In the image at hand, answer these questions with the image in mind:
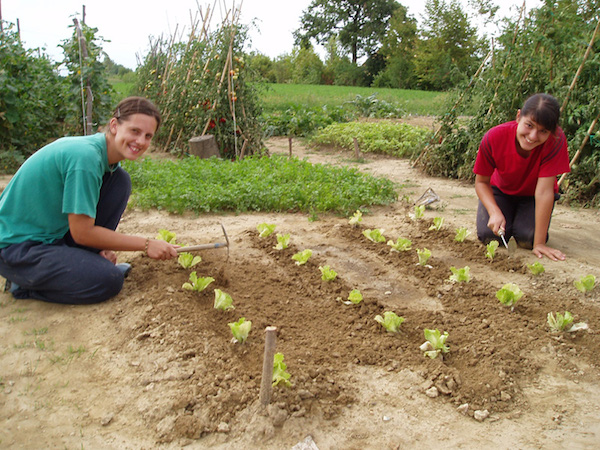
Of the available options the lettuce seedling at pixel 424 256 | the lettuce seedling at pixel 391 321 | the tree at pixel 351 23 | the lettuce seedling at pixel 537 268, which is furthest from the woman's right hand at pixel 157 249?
the tree at pixel 351 23

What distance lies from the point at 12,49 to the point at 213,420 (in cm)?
736

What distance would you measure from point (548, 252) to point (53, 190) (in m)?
3.64

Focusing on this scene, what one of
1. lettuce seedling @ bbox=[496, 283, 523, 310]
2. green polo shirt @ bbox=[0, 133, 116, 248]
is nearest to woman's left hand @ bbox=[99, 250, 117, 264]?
green polo shirt @ bbox=[0, 133, 116, 248]

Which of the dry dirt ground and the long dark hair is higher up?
the long dark hair

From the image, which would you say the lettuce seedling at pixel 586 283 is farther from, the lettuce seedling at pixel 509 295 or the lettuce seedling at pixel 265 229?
the lettuce seedling at pixel 265 229

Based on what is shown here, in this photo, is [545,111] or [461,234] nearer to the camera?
[545,111]

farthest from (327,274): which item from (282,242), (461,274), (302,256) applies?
(461,274)

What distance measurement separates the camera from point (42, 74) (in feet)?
26.7

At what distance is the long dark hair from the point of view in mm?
3658

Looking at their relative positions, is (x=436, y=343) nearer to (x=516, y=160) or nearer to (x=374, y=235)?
(x=374, y=235)

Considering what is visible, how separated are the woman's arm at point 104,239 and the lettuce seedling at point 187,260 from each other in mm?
471

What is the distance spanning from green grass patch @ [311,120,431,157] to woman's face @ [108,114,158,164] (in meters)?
6.21

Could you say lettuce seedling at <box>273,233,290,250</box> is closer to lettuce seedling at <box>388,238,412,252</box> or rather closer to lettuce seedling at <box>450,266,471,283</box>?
lettuce seedling at <box>388,238,412,252</box>

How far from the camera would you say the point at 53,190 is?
2.95 meters
